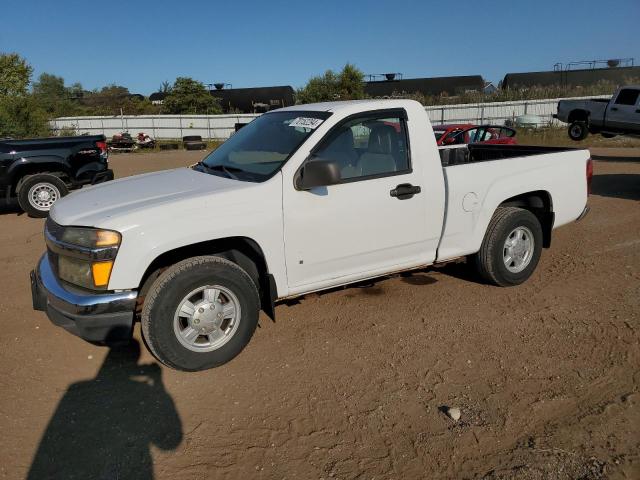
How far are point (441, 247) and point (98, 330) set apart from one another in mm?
2857

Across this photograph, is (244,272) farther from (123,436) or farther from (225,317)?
(123,436)

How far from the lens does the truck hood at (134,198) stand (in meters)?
3.35

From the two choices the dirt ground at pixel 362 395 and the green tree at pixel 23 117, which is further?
the green tree at pixel 23 117

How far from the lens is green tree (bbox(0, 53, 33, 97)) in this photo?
39.1m

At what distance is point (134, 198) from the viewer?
12.0ft

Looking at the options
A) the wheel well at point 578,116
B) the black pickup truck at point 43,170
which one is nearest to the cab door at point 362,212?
the black pickup truck at point 43,170

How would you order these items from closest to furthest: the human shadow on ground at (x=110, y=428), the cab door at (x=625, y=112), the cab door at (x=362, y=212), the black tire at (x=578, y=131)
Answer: the human shadow on ground at (x=110, y=428)
the cab door at (x=362, y=212)
the cab door at (x=625, y=112)
the black tire at (x=578, y=131)

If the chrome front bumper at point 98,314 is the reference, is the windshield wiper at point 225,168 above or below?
above

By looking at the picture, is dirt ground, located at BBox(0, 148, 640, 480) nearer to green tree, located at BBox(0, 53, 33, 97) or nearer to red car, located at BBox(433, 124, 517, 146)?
red car, located at BBox(433, 124, 517, 146)

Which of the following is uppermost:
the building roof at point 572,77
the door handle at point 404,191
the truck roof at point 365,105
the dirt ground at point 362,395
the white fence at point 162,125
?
the building roof at point 572,77

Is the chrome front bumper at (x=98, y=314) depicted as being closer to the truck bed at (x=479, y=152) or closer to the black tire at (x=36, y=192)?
the truck bed at (x=479, y=152)

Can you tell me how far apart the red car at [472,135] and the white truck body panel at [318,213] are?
9.83 metres

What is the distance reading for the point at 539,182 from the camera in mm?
5055

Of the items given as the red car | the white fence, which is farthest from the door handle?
the white fence
